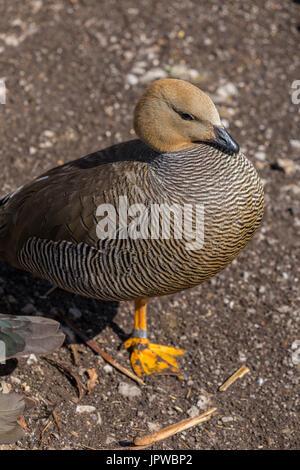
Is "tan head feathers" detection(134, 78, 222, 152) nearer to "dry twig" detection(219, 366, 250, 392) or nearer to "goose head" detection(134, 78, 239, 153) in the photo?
"goose head" detection(134, 78, 239, 153)

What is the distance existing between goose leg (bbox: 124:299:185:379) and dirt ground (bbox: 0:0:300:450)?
7 centimetres

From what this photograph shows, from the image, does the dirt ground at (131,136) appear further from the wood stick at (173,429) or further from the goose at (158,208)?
the goose at (158,208)

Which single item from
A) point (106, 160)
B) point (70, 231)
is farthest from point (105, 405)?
point (106, 160)

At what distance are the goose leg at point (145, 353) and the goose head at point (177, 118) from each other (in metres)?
1.06

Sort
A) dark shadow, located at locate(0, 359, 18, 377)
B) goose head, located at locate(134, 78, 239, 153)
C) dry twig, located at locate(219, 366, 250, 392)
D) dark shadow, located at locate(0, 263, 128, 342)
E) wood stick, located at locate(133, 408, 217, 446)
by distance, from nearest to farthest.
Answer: goose head, located at locate(134, 78, 239, 153) < wood stick, located at locate(133, 408, 217, 446) < dark shadow, located at locate(0, 359, 18, 377) < dry twig, located at locate(219, 366, 250, 392) < dark shadow, located at locate(0, 263, 128, 342)

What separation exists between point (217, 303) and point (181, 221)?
1.24 m

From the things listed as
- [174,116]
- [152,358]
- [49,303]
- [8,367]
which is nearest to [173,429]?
[152,358]

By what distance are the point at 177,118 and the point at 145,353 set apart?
1479mm

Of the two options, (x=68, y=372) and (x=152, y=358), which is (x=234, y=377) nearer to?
(x=152, y=358)

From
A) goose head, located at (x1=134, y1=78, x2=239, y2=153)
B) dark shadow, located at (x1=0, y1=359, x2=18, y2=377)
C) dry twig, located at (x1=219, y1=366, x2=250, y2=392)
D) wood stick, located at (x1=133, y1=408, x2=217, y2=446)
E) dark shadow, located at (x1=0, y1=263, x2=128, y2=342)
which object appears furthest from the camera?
dark shadow, located at (x1=0, y1=263, x2=128, y2=342)

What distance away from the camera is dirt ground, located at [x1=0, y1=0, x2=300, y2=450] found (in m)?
3.54

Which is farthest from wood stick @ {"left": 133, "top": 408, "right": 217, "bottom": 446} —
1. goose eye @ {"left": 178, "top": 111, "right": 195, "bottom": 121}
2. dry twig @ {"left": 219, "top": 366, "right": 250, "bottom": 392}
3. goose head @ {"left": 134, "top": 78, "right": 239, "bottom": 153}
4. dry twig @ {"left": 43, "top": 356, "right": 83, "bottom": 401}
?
goose eye @ {"left": 178, "top": 111, "right": 195, "bottom": 121}

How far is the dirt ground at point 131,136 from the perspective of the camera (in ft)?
11.6

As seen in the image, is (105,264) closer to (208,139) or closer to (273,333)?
(208,139)
